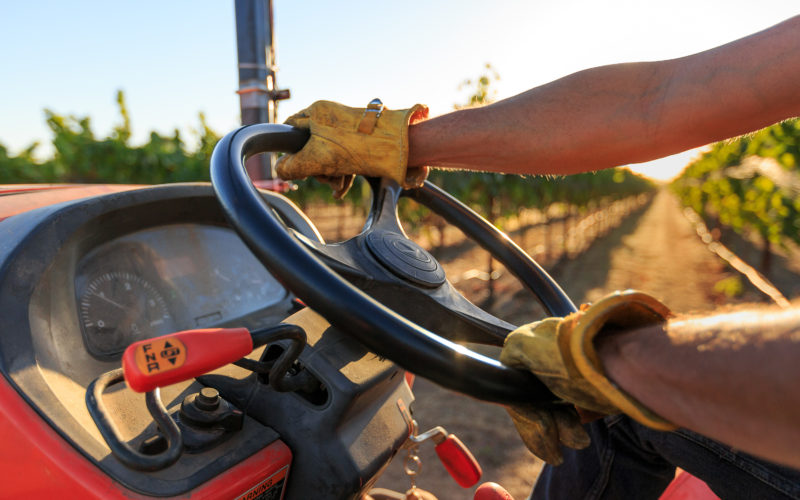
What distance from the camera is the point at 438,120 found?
1.12m

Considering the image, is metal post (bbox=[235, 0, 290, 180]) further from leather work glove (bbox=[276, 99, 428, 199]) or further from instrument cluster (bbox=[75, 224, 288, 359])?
leather work glove (bbox=[276, 99, 428, 199])

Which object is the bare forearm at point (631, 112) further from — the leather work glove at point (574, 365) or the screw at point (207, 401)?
the screw at point (207, 401)

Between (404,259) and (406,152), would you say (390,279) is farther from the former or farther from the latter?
(406,152)

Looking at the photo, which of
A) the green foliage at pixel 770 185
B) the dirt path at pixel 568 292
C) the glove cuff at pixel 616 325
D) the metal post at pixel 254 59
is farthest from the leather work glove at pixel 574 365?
the green foliage at pixel 770 185

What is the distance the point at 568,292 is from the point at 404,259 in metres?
8.74

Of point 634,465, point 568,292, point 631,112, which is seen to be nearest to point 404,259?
point 631,112

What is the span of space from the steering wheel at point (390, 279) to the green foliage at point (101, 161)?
7165 mm

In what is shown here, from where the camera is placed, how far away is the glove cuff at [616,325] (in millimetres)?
561

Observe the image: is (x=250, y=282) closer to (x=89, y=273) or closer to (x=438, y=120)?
(x=89, y=273)

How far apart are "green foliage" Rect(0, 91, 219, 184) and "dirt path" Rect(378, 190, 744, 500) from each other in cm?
515

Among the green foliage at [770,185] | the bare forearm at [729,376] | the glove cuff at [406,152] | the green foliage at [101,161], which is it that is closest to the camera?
the bare forearm at [729,376]

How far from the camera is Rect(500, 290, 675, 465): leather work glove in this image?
58 cm

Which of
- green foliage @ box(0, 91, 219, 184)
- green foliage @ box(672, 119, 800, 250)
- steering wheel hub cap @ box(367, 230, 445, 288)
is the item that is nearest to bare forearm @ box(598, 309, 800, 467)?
steering wheel hub cap @ box(367, 230, 445, 288)

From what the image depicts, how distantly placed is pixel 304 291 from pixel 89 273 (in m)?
0.66
